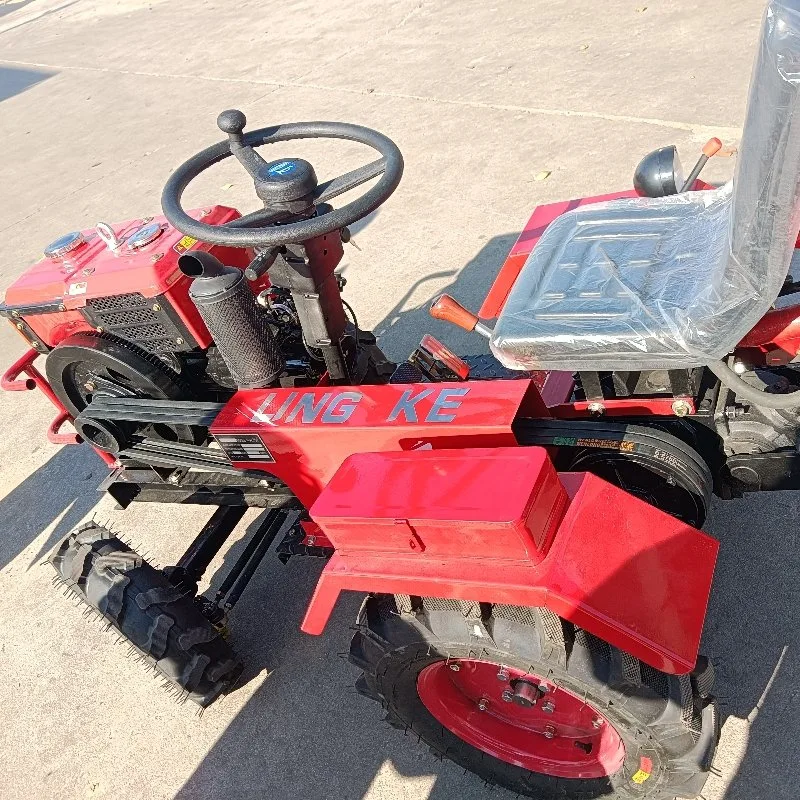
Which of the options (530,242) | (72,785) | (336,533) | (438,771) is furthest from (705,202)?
(72,785)

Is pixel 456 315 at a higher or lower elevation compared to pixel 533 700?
higher

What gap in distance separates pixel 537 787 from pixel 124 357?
6.77ft

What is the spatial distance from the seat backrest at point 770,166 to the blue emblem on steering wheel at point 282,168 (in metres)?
1.23

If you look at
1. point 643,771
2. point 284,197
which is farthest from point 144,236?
point 643,771

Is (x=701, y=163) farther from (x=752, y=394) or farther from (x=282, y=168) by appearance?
(x=282, y=168)

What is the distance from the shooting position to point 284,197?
222 centimetres

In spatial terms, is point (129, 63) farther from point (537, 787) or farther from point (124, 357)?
point (537, 787)

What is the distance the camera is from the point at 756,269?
1711 millimetres

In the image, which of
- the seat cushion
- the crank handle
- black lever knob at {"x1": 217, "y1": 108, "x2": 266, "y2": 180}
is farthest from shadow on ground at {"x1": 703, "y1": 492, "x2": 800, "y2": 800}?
black lever knob at {"x1": 217, "y1": 108, "x2": 266, "y2": 180}

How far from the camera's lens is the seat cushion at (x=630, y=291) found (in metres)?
1.86

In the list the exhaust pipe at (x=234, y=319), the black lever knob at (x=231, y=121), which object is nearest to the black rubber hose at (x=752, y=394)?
the exhaust pipe at (x=234, y=319)

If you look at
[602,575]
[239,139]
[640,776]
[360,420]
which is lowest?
[640,776]

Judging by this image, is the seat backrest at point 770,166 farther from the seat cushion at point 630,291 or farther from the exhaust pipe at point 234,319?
the exhaust pipe at point 234,319

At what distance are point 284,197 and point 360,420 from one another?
70 cm
